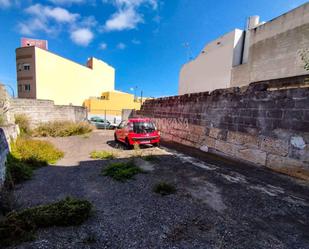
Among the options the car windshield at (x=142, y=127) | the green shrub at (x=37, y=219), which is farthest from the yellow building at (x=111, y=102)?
the green shrub at (x=37, y=219)

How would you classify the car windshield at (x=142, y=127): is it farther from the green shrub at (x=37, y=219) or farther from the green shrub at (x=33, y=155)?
the green shrub at (x=37, y=219)

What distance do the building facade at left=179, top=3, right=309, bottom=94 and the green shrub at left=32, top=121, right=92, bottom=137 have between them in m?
13.4

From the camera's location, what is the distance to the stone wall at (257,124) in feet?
13.9

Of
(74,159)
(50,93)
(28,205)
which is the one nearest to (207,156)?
(74,159)

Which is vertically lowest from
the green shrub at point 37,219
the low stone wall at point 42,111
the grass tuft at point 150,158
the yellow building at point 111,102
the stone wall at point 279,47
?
the grass tuft at point 150,158

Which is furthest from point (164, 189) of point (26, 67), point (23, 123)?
point (26, 67)

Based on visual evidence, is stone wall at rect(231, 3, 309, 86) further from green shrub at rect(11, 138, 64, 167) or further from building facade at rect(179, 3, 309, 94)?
green shrub at rect(11, 138, 64, 167)

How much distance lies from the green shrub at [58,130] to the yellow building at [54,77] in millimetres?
16381

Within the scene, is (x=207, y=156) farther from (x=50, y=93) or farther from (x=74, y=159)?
(x=50, y=93)

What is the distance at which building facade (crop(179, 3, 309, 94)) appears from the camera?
1053cm

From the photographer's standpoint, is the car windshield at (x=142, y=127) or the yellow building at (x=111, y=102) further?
the yellow building at (x=111, y=102)

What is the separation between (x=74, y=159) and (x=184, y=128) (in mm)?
5218

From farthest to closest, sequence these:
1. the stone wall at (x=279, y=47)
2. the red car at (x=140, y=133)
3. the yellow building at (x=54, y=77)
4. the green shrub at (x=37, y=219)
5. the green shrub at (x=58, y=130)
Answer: the yellow building at (x=54, y=77) → the green shrub at (x=58, y=130) → the stone wall at (x=279, y=47) → the red car at (x=140, y=133) → the green shrub at (x=37, y=219)

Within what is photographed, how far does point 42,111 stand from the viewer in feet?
42.3
